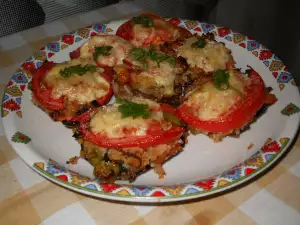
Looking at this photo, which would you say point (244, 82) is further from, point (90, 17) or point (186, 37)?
point (90, 17)

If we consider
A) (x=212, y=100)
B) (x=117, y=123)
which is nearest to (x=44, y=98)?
(x=117, y=123)

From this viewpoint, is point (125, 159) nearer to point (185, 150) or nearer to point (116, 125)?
point (116, 125)

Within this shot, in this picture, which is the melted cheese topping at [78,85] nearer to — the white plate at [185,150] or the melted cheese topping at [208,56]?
the white plate at [185,150]

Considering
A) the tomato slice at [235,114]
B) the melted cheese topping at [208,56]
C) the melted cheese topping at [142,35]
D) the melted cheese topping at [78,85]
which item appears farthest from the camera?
the melted cheese topping at [142,35]

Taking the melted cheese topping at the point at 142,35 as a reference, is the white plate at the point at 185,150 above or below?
below

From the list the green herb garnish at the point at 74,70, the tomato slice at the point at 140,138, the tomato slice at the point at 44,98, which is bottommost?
the tomato slice at the point at 44,98

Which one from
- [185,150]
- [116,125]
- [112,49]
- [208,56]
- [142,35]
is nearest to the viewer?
[116,125]

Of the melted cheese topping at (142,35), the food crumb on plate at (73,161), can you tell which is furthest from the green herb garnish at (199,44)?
the food crumb on plate at (73,161)
